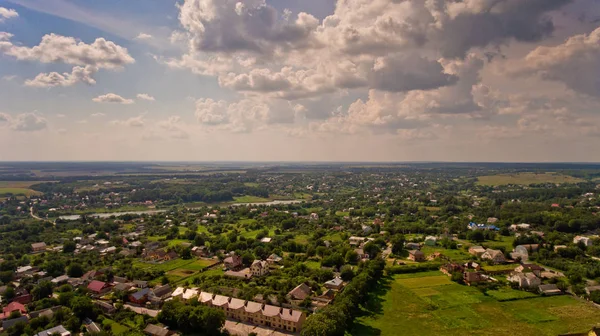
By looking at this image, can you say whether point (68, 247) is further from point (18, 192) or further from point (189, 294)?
point (18, 192)

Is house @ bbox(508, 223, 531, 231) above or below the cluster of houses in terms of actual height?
above

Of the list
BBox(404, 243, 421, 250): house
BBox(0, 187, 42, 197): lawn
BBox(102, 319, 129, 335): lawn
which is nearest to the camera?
BBox(102, 319, 129, 335): lawn

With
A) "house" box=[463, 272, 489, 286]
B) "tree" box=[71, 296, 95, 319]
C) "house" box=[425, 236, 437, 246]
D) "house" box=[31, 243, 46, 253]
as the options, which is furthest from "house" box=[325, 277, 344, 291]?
"house" box=[31, 243, 46, 253]

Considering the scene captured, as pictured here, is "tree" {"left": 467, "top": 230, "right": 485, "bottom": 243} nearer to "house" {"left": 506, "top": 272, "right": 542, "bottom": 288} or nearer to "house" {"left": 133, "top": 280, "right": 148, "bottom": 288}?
"house" {"left": 506, "top": 272, "right": 542, "bottom": 288}

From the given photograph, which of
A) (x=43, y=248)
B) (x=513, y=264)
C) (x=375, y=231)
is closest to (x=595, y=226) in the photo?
(x=513, y=264)

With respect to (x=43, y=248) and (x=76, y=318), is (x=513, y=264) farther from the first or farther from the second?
(x=43, y=248)
